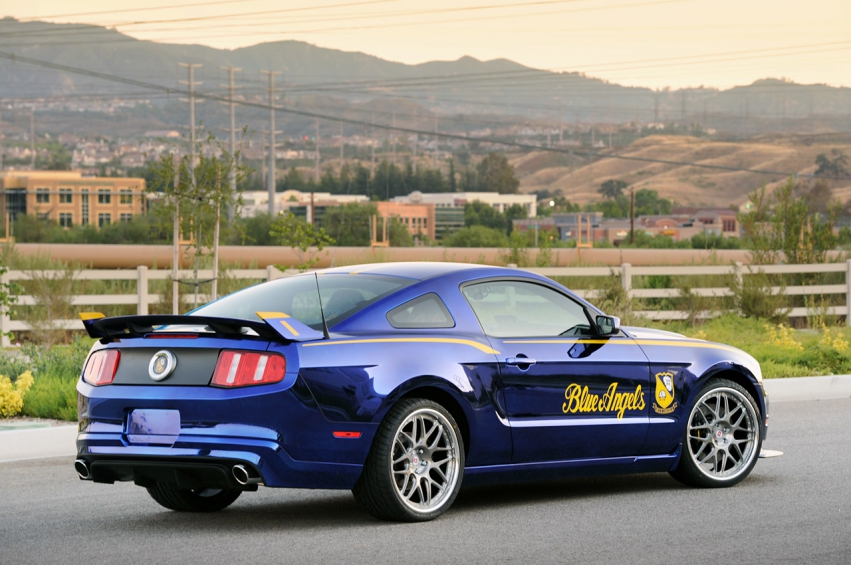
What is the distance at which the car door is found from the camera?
8031 mm

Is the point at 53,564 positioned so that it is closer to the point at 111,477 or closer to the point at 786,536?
the point at 111,477

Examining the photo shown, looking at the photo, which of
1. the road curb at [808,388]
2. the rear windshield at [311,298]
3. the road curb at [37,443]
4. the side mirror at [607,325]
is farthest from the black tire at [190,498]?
the road curb at [808,388]

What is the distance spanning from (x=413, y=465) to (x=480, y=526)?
563 mm

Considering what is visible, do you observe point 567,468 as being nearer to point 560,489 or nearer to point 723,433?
point 560,489

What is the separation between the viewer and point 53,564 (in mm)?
6594

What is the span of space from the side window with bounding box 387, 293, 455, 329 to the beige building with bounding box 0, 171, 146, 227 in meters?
168

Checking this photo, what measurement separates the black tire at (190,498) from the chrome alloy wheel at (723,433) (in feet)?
10.5

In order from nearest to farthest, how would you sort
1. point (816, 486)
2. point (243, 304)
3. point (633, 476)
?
1. point (243, 304)
2. point (816, 486)
3. point (633, 476)

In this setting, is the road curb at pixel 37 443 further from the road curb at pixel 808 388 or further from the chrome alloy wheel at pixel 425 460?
the road curb at pixel 808 388

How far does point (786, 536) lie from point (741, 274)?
20.0 m

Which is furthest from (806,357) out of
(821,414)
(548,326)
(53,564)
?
(53,564)

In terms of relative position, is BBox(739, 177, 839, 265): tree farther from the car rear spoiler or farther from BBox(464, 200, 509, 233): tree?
BBox(464, 200, 509, 233): tree

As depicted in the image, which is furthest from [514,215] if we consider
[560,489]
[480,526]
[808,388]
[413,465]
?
[413,465]

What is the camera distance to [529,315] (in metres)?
8.59
